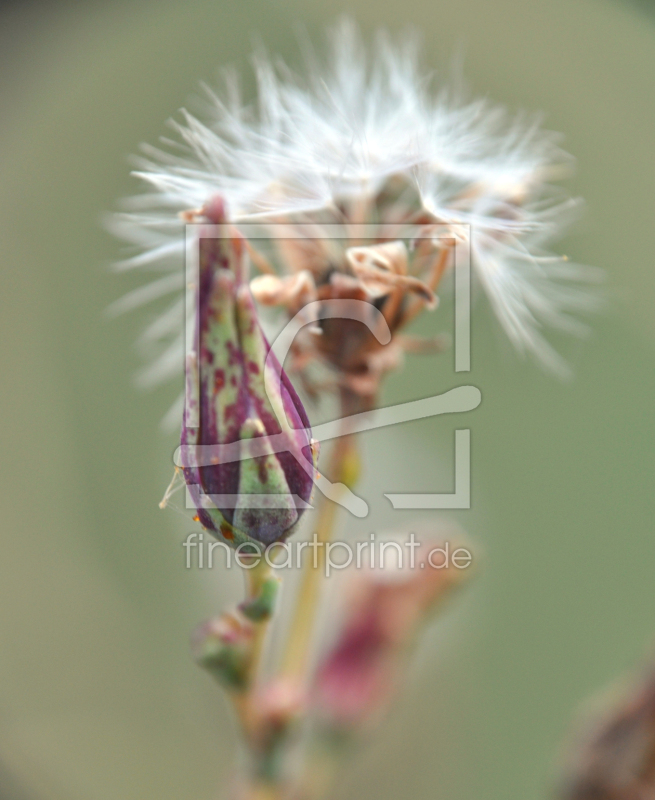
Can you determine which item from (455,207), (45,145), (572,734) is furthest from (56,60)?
(572,734)

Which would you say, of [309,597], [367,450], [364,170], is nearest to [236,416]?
[309,597]

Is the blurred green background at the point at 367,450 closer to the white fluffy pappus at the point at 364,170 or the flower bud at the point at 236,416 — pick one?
the white fluffy pappus at the point at 364,170

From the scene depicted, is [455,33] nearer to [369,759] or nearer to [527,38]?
[527,38]

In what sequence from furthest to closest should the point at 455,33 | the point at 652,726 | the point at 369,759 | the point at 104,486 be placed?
the point at 104,486 < the point at 455,33 < the point at 369,759 < the point at 652,726

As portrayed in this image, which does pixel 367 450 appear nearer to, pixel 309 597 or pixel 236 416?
pixel 309 597

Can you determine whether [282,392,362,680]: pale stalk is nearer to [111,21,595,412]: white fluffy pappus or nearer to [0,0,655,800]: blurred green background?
[111,21,595,412]: white fluffy pappus

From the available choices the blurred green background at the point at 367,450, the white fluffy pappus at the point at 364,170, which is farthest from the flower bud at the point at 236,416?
the blurred green background at the point at 367,450

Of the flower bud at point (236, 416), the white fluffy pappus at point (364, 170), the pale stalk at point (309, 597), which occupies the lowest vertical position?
the pale stalk at point (309, 597)
